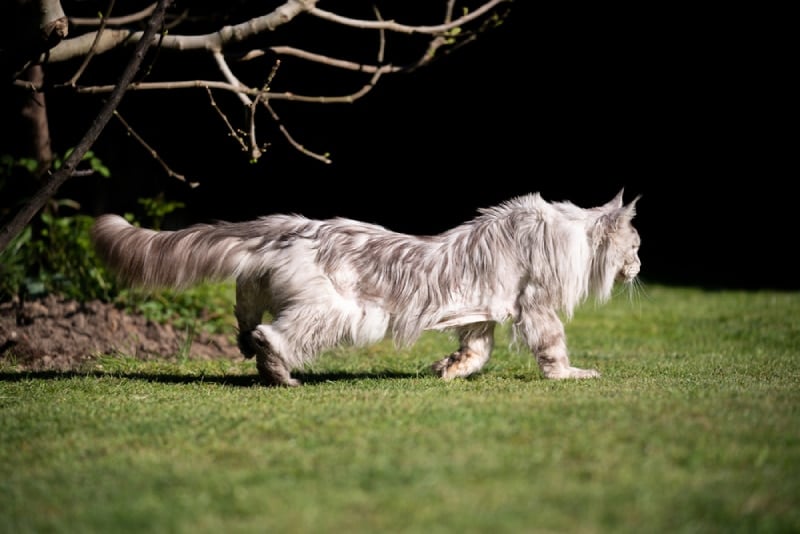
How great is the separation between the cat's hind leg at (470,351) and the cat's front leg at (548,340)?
235 mm

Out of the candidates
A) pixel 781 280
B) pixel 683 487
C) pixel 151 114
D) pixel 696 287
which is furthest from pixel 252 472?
pixel 151 114

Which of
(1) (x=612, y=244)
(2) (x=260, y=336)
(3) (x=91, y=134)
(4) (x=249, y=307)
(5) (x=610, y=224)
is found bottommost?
(2) (x=260, y=336)

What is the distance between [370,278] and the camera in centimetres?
672

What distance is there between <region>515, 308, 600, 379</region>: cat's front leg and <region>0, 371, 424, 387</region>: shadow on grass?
90cm

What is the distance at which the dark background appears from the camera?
16031 millimetres

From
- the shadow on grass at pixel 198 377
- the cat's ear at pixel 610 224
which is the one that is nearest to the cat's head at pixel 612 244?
the cat's ear at pixel 610 224

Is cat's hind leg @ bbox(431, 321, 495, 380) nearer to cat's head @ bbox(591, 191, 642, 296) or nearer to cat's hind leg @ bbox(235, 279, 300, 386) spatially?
cat's head @ bbox(591, 191, 642, 296)

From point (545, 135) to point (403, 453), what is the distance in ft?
44.8

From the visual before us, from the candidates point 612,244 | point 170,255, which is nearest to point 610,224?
point 612,244

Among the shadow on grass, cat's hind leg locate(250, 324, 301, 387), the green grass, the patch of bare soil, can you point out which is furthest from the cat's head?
the patch of bare soil

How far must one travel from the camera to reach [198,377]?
7250 mm

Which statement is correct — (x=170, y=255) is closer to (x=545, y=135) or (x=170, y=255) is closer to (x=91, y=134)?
(x=91, y=134)

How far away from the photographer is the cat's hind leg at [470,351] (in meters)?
6.94

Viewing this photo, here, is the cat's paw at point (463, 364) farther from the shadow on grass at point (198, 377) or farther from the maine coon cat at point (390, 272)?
the shadow on grass at point (198, 377)
